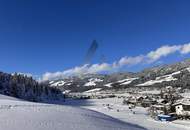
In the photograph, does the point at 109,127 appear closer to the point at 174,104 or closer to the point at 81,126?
the point at 81,126

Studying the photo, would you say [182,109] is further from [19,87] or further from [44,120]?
[19,87]

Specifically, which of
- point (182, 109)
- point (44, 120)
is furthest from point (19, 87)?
point (44, 120)

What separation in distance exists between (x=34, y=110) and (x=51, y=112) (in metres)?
2.23

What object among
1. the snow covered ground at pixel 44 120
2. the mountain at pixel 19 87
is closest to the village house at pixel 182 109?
the snow covered ground at pixel 44 120

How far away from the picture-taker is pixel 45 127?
33.8 m

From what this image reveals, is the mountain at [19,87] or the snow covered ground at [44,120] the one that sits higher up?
the mountain at [19,87]

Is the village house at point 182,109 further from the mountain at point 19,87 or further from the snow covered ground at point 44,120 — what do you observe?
the mountain at point 19,87

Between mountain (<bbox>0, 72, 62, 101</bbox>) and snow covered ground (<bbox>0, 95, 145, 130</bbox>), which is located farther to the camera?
mountain (<bbox>0, 72, 62, 101</bbox>)

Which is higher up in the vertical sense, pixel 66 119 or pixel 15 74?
pixel 15 74

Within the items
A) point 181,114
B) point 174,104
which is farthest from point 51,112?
point 174,104

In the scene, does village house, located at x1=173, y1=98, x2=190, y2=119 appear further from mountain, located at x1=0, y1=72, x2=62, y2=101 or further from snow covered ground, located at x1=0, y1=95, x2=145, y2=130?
mountain, located at x1=0, y1=72, x2=62, y2=101

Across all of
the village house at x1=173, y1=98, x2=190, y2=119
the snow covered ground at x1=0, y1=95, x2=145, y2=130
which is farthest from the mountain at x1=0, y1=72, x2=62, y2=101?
the snow covered ground at x1=0, y1=95, x2=145, y2=130

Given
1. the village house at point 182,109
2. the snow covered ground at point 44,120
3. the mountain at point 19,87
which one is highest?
the mountain at point 19,87

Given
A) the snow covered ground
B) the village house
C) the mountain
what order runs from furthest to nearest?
1. the mountain
2. the village house
3. the snow covered ground
